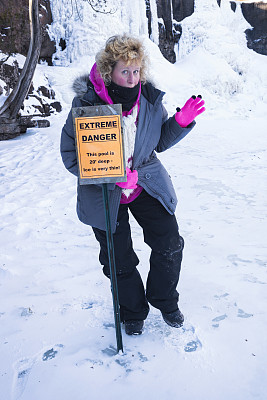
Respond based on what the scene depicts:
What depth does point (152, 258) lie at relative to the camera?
6.25ft

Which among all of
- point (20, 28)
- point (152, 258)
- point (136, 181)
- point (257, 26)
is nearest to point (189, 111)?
point (136, 181)

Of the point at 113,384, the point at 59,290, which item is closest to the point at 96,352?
the point at 113,384

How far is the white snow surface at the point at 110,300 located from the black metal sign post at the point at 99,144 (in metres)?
0.34

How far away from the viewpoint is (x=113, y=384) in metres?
1.58

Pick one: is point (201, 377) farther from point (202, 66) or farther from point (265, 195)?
point (202, 66)

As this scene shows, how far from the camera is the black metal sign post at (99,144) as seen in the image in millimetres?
1479

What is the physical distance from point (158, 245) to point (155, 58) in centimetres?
1768

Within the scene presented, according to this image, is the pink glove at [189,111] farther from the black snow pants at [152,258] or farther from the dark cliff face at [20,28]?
the dark cliff face at [20,28]

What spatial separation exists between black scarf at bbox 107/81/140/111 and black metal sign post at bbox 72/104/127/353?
179mm

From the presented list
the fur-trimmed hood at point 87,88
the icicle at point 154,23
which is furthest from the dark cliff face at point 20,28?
the fur-trimmed hood at point 87,88

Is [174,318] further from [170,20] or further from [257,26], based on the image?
[257,26]

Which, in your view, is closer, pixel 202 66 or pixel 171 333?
pixel 171 333

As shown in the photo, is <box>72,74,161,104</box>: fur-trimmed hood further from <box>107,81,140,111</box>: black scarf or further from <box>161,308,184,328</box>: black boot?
<box>161,308,184,328</box>: black boot

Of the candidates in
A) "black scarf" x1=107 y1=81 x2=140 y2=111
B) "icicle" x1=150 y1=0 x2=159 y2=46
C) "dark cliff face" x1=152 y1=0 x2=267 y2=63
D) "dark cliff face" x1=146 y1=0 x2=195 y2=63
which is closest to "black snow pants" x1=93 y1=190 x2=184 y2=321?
"black scarf" x1=107 y1=81 x2=140 y2=111
